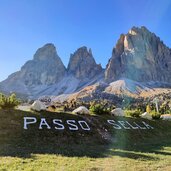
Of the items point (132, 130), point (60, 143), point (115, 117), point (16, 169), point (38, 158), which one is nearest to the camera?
point (16, 169)

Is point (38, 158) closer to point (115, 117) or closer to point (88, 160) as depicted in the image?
point (88, 160)

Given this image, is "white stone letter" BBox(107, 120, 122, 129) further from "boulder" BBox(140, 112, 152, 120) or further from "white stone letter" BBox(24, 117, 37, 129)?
"white stone letter" BBox(24, 117, 37, 129)

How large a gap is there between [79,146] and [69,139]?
289cm

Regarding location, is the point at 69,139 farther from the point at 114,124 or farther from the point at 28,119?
the point at 114,124

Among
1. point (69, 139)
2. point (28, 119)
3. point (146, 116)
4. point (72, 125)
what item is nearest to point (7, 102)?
point (28, 119)

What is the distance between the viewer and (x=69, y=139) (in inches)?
1020

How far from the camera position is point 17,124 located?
26625mm

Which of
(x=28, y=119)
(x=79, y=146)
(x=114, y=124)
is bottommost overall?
(x=79, y=146)

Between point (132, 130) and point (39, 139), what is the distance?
13.4m

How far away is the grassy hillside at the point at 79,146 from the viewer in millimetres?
15055

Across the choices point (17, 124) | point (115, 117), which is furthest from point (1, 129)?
point (115, 117)

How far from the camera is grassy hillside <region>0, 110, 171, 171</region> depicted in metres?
15.1

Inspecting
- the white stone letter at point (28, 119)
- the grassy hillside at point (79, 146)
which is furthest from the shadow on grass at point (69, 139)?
the white stone letter at point (28, 119)

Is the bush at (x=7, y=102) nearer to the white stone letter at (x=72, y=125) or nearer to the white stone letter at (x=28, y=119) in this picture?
the white stone letter at (x=28, y=119)
